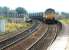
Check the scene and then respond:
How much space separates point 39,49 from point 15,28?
1564 centimetres

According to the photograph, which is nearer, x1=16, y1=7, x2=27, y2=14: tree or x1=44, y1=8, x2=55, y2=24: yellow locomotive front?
x1=44, y1=8, x2=55, y2=24: yellow locomotive front

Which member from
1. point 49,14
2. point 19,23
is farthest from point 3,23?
point 49,14

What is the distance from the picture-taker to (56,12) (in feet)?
119

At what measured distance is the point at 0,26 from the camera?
26.7 m

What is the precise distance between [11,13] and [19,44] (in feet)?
63.2

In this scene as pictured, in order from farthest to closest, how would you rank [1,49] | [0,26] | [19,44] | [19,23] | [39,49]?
1. [19,23]
2. [0,26]
3. [19,44]
4. [39,49]
5. [1,49]

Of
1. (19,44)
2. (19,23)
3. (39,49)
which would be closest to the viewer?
(39,49)

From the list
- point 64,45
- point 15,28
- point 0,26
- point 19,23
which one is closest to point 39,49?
point 64,45

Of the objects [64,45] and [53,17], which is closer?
[64,45]

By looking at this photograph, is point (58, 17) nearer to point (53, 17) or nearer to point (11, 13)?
point (53, 17)

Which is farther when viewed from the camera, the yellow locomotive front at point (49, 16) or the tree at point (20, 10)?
the tree at point (20, 10)

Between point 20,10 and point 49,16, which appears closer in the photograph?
point 49,16

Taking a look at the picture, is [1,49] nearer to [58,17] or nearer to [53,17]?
[53,17]

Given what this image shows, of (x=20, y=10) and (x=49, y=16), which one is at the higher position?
(x=20, y=10)
